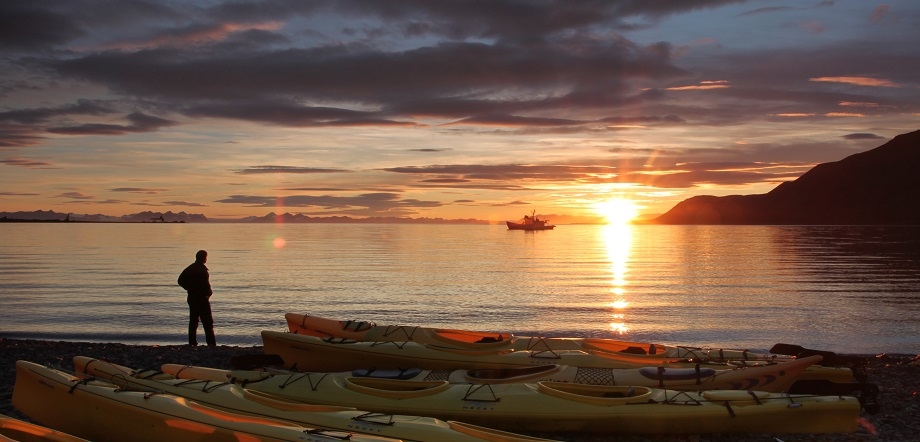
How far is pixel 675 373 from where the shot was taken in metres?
10.8

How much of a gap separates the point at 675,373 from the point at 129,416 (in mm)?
7775

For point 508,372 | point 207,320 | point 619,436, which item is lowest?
point 619,436

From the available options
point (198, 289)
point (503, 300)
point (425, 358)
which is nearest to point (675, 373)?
point (425, 358)

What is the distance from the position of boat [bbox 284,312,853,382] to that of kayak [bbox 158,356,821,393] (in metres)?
1.19

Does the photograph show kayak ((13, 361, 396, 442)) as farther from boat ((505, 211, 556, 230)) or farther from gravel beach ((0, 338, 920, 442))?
boat ((505, 211, 556, 230))

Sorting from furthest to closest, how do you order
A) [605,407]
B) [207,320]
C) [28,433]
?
[207,320], [605,407], [28,433]

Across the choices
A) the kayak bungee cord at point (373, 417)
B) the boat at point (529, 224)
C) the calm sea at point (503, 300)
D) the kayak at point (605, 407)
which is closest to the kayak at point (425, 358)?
the kayak at point (605, 407)

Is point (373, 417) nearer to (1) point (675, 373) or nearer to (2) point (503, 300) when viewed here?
(1) point (675, 373)

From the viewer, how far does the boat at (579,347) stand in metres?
12.2

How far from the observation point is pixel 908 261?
51.7 meters

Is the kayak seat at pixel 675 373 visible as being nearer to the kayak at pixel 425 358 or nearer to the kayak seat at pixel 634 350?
the kayak at pixel 425 358

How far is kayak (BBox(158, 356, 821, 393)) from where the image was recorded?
1048cm

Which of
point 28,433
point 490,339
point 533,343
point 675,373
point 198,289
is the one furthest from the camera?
point 198,289

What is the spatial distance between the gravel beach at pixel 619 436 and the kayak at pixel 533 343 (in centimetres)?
186
